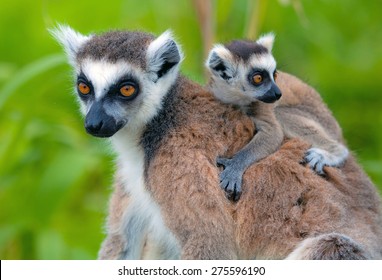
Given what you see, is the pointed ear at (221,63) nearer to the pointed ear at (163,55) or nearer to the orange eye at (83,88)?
the pointed ear at (163,55)

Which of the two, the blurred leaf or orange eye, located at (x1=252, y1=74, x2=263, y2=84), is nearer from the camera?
orange eye, located at (x1=252, y1=74, x2=263, y2=84)

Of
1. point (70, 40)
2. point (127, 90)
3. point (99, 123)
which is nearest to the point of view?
point (99, 123)

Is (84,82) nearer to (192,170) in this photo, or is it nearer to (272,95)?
(192,170)

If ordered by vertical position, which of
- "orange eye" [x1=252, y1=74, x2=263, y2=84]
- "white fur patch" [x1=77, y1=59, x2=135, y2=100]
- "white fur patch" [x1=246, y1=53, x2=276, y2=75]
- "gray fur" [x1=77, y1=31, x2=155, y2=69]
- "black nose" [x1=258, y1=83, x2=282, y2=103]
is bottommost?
"black nose" [x1=258, y1=83, x2=282, y2=103]

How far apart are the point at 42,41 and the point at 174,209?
19.2ft

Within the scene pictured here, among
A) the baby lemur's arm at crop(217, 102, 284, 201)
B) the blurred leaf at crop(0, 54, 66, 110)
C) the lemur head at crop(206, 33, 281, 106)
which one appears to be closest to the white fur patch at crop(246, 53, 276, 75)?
the lemur head at crop(206, 33, 281, 106)

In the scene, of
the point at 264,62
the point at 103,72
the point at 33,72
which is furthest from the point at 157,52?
the point at 33,72

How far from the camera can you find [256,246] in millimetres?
6125

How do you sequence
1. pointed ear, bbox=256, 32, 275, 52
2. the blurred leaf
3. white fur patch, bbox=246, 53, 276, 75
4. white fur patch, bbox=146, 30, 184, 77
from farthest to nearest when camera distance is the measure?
the blurred leaf → pointed ear, bbox=256, 32, 275, 52 → white fur patch, bbox=246, 53, 276, 75 → white fur patch, bbox=146, 30, 184, 77

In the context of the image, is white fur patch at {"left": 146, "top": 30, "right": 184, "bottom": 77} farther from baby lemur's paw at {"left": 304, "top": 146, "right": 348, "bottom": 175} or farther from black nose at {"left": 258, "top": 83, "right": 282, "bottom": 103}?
baby lemur's paw at {"left": 304, "top": 146, "right": 348, "bottom": 175}

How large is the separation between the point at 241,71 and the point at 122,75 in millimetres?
1082

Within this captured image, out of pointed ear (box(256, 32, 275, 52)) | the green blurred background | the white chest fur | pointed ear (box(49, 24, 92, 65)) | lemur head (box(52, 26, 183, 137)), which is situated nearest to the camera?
lemur head (box(52, 26, 183, 137))

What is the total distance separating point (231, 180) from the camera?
6.02 m

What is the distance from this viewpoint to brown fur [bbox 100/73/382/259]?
596cm
